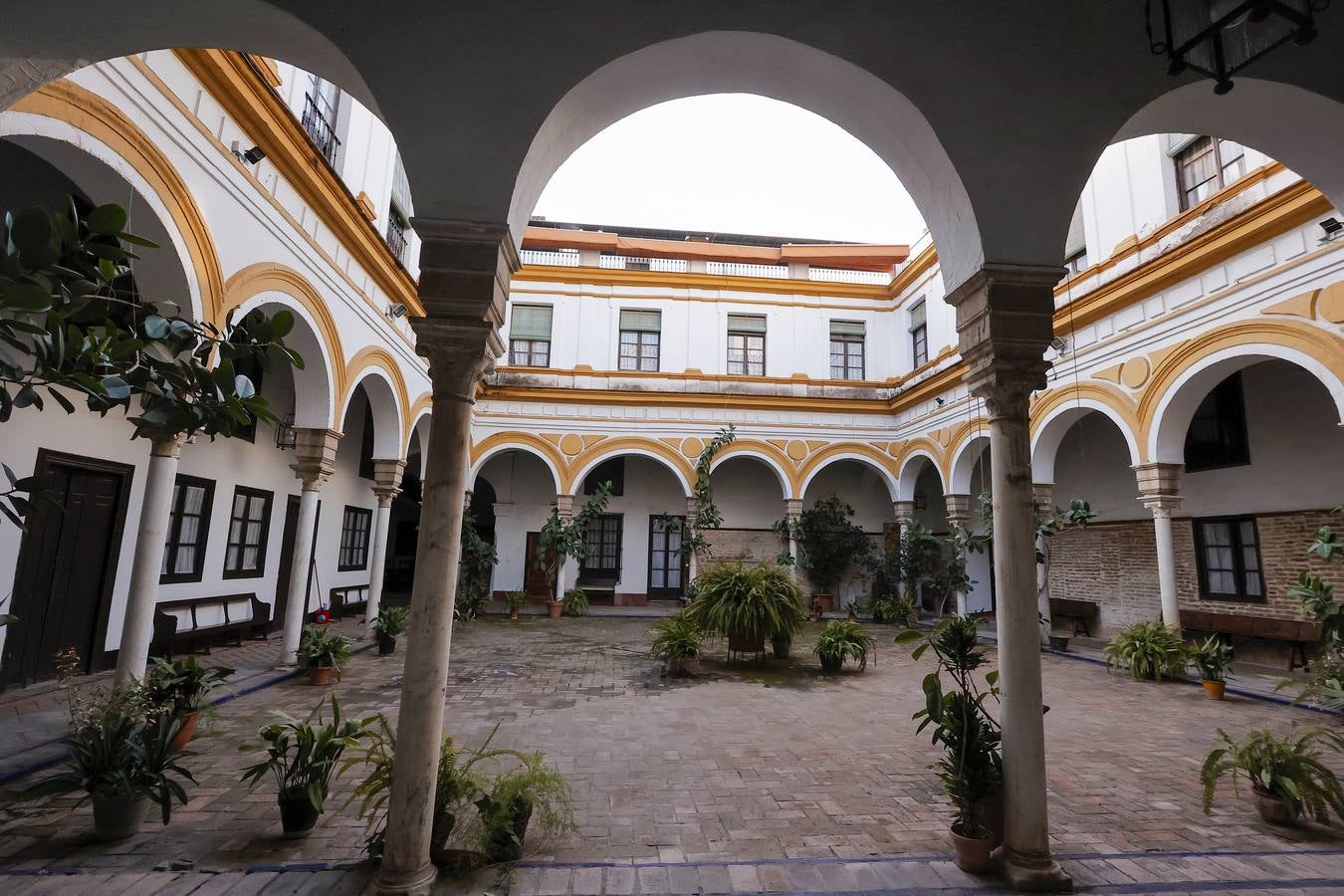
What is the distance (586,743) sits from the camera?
17.3 feet

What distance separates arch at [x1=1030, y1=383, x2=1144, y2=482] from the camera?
9.54m

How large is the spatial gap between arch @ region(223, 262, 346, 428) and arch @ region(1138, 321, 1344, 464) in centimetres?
1079

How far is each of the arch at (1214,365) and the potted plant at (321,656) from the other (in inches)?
422

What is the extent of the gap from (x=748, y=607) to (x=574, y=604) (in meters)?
7.04

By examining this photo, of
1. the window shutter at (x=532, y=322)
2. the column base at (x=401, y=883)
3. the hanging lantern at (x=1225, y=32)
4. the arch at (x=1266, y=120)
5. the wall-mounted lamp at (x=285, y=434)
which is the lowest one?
the column base at (x=401, y=883)

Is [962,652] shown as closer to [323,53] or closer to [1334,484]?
[323,53]

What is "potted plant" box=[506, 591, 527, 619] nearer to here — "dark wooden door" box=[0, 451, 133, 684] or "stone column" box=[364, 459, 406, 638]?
"stone column" box=[364, 459, 406, 638]

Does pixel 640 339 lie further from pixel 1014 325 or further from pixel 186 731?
pixel 1014 325

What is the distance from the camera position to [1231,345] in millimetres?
8062

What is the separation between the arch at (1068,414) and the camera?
954cm

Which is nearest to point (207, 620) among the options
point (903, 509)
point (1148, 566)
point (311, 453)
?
point (311, 453)

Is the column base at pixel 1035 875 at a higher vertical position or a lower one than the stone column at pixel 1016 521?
lower

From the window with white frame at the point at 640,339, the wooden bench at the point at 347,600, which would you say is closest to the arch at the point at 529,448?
the window with white frame at the point at 640,339

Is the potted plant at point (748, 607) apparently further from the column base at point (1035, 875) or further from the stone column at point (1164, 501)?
the column base at point (1035, 875)
